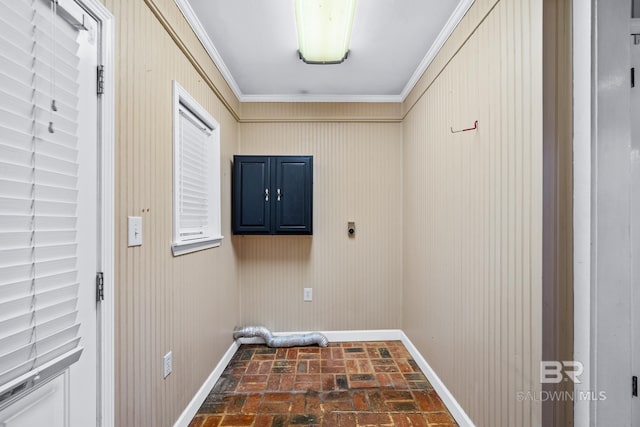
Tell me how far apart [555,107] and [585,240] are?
0.53 m

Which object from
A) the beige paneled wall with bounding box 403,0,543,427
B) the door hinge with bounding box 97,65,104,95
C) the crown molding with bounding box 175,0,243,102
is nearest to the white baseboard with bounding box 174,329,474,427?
the beige paneled wall with bounding box 403,0,543,427

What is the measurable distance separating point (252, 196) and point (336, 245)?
1.02m

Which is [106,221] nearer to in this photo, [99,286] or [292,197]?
[99,286]

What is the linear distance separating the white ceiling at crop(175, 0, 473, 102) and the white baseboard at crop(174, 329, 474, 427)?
2470mm

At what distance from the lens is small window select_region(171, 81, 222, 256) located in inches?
66.8

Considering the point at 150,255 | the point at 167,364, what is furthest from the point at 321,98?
the point at 167,364

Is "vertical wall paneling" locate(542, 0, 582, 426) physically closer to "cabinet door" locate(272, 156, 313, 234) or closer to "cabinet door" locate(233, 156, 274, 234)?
"cabinet door" locate(272, 156, 313, 234)

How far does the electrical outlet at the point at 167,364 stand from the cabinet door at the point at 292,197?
140 centimetres

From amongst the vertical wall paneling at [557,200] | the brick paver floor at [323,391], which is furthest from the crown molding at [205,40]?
the brick paver floor at [323,391]

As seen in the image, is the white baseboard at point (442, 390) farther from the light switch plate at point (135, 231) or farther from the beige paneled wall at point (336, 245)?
the light switch plate at point (135, 231)

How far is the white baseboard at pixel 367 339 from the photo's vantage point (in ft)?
5.78

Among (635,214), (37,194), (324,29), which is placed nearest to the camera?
(37,194)

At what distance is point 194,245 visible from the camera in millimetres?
1904

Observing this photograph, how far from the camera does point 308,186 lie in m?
2.76
